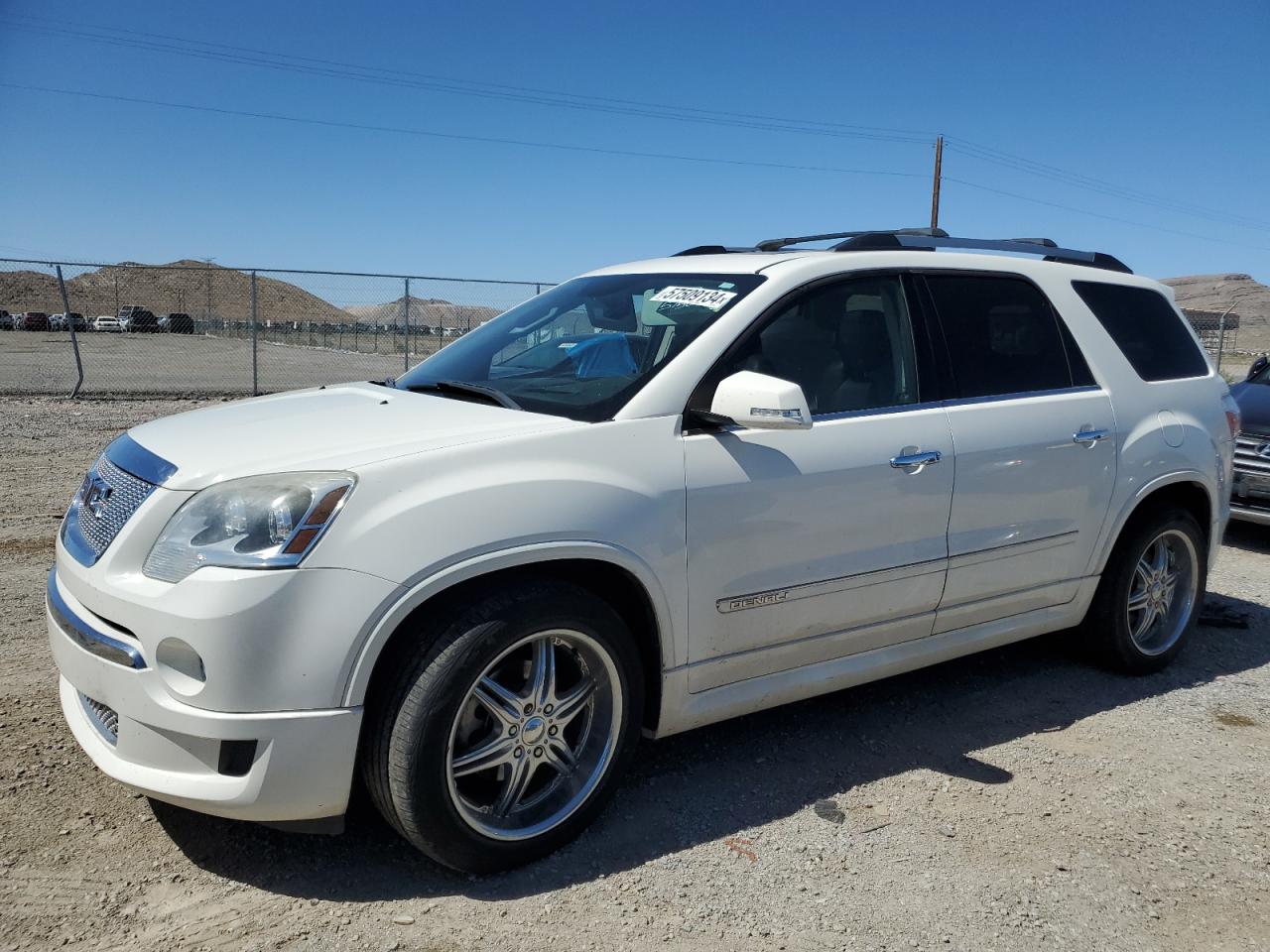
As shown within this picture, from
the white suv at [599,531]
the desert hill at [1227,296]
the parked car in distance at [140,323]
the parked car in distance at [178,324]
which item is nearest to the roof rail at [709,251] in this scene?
the white suv at [599,531]

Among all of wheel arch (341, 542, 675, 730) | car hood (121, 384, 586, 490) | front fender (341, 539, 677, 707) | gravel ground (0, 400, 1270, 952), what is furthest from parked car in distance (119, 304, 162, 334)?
front fender (341, 539, 677, 707)

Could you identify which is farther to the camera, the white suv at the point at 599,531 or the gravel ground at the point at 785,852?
the gravel ground at the point at 785,852

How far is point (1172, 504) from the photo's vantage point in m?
4.71

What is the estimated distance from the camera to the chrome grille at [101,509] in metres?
2.75

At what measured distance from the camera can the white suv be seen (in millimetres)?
2539

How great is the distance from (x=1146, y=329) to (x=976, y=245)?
1.03 m

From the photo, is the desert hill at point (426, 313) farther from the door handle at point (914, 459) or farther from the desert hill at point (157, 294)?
the door handle at point (914, 459)

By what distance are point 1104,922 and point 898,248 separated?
99.2 inches

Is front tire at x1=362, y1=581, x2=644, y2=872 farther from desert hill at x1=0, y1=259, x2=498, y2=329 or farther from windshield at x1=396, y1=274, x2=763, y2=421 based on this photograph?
desert hill at x1=0, y1=259, x2=498, y2=329

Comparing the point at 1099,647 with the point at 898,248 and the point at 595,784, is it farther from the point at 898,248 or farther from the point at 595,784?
the point at 595,784

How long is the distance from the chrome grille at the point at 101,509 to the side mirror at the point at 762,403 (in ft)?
5.51

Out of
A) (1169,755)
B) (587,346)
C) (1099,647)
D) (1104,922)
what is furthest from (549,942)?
(1099,647)

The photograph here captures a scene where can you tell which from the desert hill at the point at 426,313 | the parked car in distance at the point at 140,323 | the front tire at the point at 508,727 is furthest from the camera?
the parked car in distance at the point at 140,323

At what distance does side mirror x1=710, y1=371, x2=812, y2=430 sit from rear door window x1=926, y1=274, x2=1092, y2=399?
109 cm
